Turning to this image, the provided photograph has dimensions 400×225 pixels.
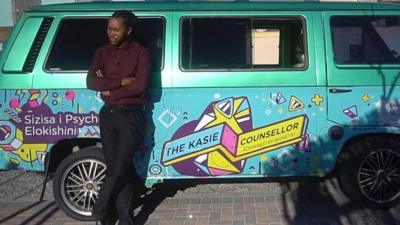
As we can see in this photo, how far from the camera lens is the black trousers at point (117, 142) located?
471 centimetres

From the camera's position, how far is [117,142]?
4.76m

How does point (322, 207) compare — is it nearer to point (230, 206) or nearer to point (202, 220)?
point (230, 206)

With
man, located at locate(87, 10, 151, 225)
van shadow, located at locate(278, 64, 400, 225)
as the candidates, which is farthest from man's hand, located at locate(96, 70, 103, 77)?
van shadow, located at locate(278, 64, 400, 225)

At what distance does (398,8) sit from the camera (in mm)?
5473

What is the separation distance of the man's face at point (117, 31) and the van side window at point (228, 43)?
2.34ft

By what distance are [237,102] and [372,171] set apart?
143 centimetres

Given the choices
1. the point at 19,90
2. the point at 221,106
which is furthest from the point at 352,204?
the point at 19,90

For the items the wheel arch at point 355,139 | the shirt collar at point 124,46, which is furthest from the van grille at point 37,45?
the wheel arch at point 355,139

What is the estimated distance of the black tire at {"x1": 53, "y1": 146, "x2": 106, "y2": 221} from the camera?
5.30 m

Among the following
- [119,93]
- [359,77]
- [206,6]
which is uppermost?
[206,6]

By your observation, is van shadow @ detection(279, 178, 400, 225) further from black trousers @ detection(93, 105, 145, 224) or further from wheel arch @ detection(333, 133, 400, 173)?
black trousers @ detection(93, 105, 145, 224)

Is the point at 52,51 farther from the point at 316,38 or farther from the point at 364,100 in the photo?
the point at 364,100

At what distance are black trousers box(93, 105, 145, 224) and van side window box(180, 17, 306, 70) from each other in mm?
772

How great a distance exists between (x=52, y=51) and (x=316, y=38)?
7.71ft
